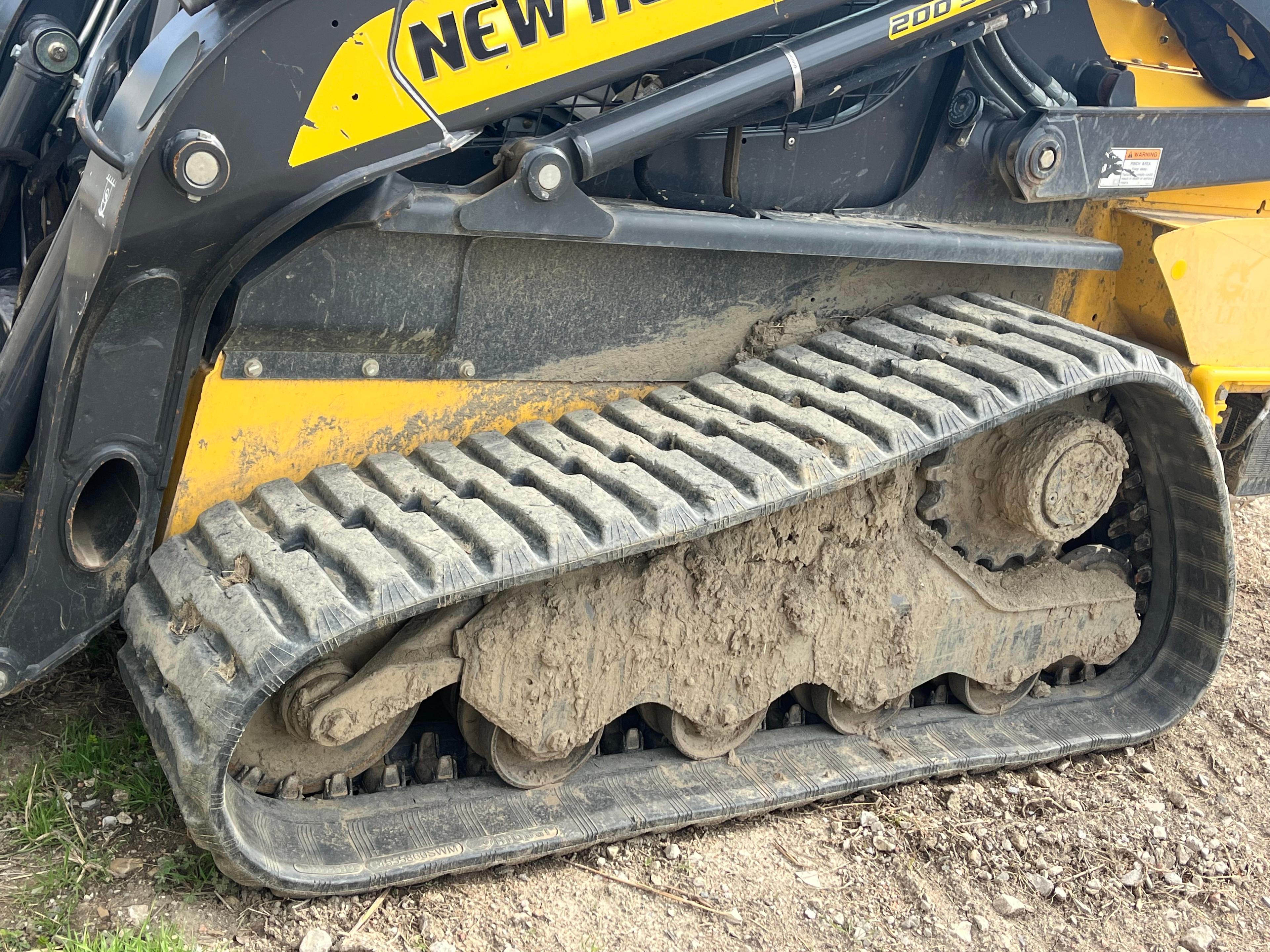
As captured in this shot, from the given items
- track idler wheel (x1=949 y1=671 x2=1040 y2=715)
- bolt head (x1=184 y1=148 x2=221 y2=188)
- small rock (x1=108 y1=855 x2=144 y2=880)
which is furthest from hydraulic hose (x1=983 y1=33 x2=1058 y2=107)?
small rock (x1=108 y1=855 x2=144 y2=880)

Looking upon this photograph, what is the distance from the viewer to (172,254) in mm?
2102

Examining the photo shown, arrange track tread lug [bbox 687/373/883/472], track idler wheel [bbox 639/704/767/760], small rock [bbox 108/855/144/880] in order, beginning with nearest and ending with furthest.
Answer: small rock [bbox 108/855/144/880], track tread lug [bbox 687/373/883/472], track idler wheel [bbox 639/704/767/760]

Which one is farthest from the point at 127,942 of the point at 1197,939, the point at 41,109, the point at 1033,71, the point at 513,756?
the point at 1033,71

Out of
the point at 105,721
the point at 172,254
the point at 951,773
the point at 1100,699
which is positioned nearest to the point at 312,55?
the point at 172,254

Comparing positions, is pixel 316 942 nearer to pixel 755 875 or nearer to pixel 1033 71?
pixel 755 875

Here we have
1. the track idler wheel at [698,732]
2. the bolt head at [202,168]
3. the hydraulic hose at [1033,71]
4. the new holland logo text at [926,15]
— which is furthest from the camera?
the hydraulic hose at [1033,71]

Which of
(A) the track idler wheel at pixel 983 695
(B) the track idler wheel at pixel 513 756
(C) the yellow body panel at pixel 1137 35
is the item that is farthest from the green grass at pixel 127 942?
(C) the yellow body panel at pixel 1137 35

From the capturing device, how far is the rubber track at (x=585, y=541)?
203cm

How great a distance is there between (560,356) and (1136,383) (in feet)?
3.95

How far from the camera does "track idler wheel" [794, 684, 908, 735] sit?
9.50 ft

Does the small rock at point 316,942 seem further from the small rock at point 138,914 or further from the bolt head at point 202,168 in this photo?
the bolt head at point 202,168

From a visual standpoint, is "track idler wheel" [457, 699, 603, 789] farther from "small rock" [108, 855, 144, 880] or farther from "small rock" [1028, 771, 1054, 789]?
"small rock" [1028, 771, 1054, 789]

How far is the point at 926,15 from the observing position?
2482 millimetres

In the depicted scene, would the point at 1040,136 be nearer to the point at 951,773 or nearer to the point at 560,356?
the point at 560,356
